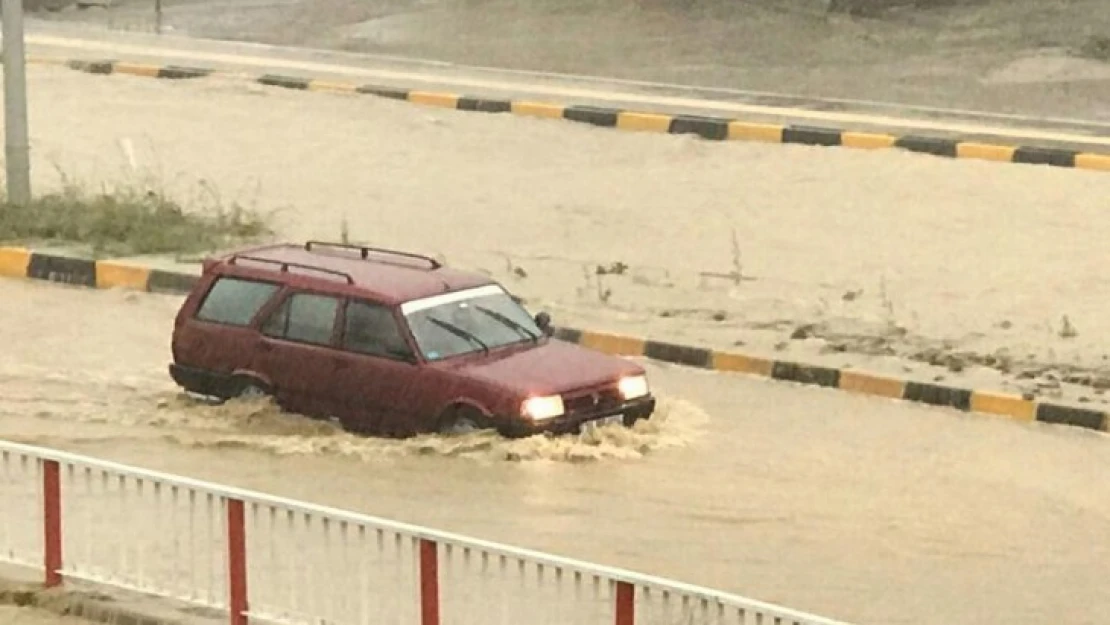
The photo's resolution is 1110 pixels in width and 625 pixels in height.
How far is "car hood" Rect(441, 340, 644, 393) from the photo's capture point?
13188mm

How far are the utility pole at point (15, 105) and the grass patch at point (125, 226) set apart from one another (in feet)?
0.63

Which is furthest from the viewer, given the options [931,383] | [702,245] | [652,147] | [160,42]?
[160,42]

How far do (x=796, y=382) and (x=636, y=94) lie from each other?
13.7 m

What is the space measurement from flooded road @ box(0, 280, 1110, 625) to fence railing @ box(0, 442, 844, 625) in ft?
8.08

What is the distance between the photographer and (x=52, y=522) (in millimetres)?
9695

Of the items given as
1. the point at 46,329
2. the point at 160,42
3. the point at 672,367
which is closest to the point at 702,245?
the point at 672,367

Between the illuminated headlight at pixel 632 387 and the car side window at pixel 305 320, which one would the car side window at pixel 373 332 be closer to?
the car side window at pixel 305 320

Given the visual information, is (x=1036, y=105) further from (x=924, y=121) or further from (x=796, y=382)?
(x=796, y=382)

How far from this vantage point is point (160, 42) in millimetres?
35188

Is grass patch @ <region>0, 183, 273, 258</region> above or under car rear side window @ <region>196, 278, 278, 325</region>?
under

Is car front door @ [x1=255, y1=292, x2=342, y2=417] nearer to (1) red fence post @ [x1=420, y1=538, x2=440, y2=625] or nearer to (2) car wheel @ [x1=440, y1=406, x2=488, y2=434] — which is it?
(2) car wheel @ [x1=440, y1=406, x2=488, y2=434]

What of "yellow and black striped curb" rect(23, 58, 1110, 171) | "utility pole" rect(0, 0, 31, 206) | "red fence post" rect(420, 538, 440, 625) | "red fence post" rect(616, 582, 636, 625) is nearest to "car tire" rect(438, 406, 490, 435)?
"red fence post" rect(420, 538, 440, 625)

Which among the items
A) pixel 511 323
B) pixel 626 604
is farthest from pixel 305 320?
pixel 626 604

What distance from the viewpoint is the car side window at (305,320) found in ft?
45.6
